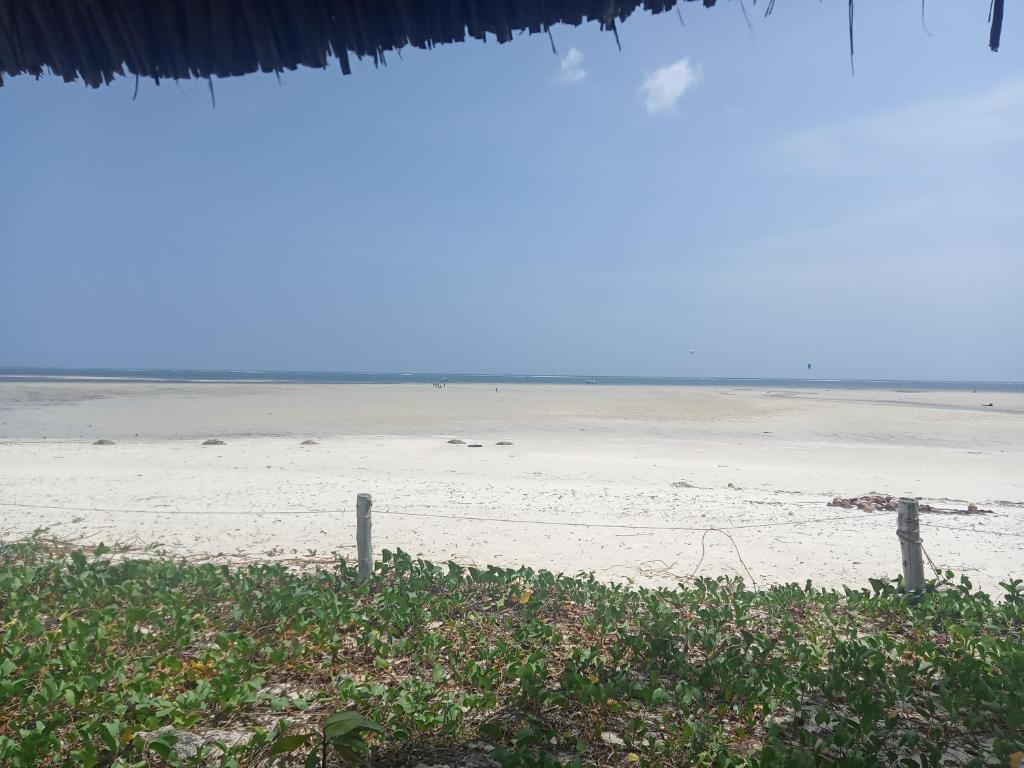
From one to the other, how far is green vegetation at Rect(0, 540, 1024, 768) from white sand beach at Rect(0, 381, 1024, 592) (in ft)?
5.81

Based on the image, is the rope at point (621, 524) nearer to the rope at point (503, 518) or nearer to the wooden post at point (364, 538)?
the rope at point (503, 518)

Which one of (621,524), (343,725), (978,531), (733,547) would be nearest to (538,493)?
(621,524)

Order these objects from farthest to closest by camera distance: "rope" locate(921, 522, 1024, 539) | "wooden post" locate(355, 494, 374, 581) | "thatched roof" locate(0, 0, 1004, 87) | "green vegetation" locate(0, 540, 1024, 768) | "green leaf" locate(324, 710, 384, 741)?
1. "rope" locate(921, 522, 1024, 539)
2. "wooden post" locate(355, 494, 374, 581)
3. "green vegetation" locate(0, 540, 1024, 768)
4. "thatched roof" locate(0, 0, 1004, 87)
5. "green leaf" locate(324, 710, 384, 741)

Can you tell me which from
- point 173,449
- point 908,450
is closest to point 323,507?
point 173,449

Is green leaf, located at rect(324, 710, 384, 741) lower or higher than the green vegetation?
A: higher

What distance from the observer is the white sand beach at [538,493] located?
22.4 feet

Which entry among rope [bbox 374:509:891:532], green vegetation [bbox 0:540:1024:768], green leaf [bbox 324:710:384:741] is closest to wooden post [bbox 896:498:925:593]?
green vegetation [bbox 0:540:1024:768]

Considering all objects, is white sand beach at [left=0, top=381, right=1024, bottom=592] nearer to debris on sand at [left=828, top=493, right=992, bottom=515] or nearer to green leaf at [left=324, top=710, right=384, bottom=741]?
debris on sand at [left=828, top=493, right=992, bottom=515]

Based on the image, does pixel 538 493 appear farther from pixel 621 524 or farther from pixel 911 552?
pixel 911 552

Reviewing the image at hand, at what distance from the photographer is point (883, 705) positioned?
9.59ft

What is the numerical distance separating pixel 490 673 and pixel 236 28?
326cm

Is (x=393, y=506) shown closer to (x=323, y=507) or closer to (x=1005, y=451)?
(x=323, y=507)

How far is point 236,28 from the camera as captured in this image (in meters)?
2.46

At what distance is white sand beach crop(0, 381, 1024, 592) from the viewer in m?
6.82
